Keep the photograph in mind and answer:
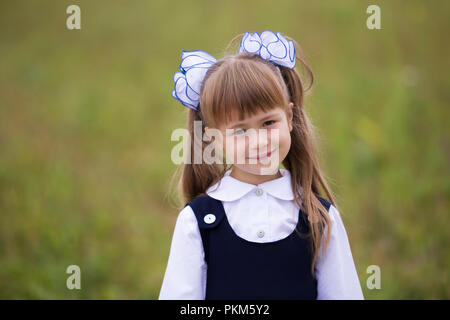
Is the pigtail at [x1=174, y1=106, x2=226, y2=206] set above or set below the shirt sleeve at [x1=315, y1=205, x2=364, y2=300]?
above

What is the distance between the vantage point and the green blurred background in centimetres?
304

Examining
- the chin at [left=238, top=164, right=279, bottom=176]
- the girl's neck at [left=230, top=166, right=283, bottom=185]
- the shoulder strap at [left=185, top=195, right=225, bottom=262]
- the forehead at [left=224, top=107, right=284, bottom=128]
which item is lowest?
the shoulder strap at [left=185, top=195, right=225, bottom=262]

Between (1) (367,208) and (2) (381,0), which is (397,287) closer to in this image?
(1) (367,208)

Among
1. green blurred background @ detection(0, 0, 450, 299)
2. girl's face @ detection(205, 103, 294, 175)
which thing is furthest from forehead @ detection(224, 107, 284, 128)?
green blurred background @ detection(0, 0, 450, 299)

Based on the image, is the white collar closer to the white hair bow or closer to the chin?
the chin

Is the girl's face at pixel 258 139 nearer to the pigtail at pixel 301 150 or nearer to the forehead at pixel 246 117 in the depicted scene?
the forehead at pixel 246 117

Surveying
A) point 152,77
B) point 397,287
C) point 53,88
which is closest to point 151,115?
point 152,77

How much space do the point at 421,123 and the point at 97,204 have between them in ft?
10.0

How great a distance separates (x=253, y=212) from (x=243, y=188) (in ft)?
0.33

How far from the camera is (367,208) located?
341 cm

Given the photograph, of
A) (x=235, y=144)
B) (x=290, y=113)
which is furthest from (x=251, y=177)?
(x=290, y=113)

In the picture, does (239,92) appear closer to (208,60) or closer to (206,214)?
(208,60)

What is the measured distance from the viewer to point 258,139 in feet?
4.90

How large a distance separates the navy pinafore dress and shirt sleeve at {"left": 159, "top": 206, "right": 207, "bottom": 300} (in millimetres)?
28
